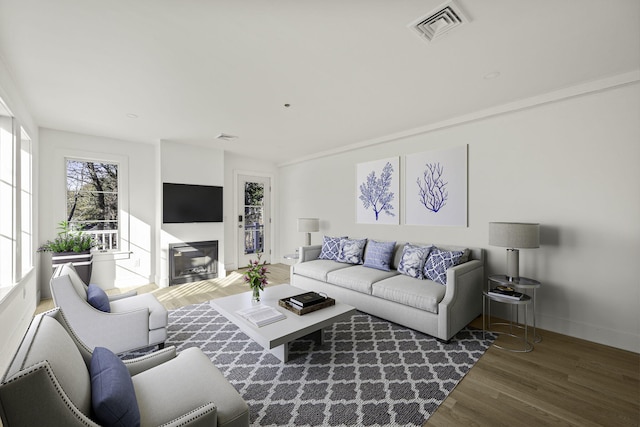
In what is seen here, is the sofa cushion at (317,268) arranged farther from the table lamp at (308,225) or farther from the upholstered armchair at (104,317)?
the upholstered armchair at (104,317)

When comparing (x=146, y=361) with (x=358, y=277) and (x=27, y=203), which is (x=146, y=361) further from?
(x=27, y=203)

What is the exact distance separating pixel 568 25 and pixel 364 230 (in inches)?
138

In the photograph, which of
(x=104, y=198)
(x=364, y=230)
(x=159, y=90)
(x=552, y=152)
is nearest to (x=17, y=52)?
(x=159, y=90)

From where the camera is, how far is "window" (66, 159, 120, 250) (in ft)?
14.9

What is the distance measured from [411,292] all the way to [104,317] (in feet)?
9.40

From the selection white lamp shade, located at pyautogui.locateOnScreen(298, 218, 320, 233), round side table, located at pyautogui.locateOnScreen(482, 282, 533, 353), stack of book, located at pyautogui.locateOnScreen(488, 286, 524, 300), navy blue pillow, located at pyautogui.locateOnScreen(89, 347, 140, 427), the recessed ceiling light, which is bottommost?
round side table, located at pyautogui.locateOnScreen(482, 282, 533, 353)

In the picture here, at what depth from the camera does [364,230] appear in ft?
16.2

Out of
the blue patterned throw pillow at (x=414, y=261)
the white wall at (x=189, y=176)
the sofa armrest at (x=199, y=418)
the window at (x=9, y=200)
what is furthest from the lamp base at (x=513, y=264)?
the window at (x=9, y=200)

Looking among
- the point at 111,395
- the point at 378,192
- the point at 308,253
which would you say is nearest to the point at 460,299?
the point at 378,192

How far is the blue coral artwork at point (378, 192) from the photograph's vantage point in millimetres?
4457

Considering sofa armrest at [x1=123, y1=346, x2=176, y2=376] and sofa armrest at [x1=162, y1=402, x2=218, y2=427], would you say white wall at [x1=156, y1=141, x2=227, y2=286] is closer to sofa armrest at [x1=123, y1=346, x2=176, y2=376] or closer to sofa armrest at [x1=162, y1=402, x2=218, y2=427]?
sofa armrest at [x1=123, y1=346, x2=176, y2=376]

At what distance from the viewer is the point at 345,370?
7.81 ft

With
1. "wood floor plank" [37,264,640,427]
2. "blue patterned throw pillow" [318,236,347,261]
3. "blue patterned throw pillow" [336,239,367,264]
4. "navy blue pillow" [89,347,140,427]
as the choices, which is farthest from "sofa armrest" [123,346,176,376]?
"blue patterned throw pillow" [318,236,347,261]

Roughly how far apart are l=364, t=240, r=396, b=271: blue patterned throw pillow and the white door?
2976mm
